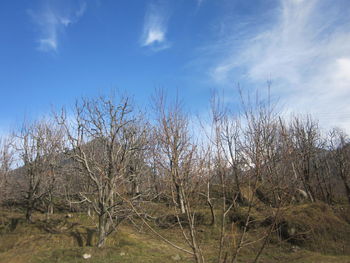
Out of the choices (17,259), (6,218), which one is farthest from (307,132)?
(6,218)

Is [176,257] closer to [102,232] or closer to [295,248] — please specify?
[102,232]

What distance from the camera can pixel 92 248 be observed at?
1069 centimetres

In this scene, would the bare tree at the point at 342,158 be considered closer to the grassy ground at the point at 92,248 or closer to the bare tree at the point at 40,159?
the grassy ground at the point at 92,248

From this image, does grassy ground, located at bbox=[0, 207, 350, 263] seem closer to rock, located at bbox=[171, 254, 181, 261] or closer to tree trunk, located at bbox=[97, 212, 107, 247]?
rock, located at bbox=[171, 254, 181, 261]

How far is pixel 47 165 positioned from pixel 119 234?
701 cm

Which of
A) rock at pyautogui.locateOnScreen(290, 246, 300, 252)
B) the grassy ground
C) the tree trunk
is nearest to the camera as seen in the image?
the grassy ground

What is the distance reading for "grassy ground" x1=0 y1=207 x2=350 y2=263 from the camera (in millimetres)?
9906

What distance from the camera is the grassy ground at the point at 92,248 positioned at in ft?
32.5

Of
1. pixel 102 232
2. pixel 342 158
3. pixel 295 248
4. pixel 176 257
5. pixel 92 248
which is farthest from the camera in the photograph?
pixel 342 158

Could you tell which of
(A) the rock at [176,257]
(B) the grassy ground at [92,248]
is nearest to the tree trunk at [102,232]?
(B) the grassy ground at [92,248]

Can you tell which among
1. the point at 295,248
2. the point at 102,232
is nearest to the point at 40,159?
the point at 102,232

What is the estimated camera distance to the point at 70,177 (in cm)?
1869

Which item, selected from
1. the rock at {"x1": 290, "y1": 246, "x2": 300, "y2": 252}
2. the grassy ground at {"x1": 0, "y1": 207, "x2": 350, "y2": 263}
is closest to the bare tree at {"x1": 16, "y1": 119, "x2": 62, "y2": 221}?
the grassy ground at {"x1": 0, "y1": 207, "x2": 350, "y2": 263}

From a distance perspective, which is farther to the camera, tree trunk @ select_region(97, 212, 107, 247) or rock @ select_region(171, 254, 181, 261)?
tree trunk @ select_region(97, 212, 107, 247)
